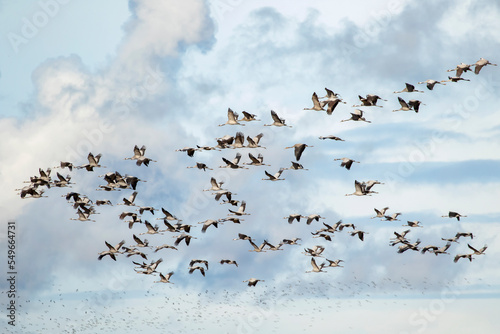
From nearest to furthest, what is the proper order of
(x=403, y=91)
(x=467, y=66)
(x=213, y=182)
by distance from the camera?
(x=467, y=66) < (x=403, y=91) < (x=213, y=182)

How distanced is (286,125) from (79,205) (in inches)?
930

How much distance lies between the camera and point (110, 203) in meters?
101

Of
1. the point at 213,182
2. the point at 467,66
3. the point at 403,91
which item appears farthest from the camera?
the point at 213,182

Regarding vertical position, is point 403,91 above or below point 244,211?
above

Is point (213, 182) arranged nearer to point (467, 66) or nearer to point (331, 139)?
point (331, 139)

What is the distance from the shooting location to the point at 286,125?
94.2 meters

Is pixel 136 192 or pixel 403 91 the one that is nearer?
pixel 403 91

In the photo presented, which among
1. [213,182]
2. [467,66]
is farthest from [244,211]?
[467,66]

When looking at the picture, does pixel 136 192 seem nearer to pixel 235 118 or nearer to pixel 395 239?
pixel 235 118

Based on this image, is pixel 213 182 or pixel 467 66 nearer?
pixel 467 66

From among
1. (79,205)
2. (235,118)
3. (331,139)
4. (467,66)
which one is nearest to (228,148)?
(235,118)

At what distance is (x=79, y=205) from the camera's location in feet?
330

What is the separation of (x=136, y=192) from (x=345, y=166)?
2366 centimetres

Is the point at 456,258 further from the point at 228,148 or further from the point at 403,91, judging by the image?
the point at 228,148
